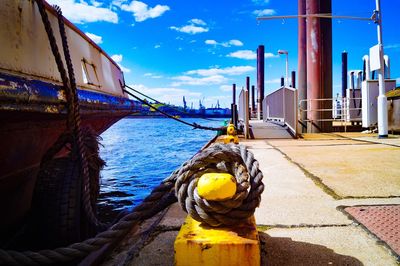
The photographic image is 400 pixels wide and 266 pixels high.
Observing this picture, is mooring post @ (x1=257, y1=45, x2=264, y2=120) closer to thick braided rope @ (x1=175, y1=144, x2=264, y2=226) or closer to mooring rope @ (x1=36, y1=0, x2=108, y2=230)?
mooring rope @ (x1=36, y1=0, x2=108, y2=230)

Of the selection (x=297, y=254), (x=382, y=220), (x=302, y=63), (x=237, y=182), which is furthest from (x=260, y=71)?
(x=237, y=182)

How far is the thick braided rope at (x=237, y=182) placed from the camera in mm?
1325

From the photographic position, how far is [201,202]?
52.1 inches

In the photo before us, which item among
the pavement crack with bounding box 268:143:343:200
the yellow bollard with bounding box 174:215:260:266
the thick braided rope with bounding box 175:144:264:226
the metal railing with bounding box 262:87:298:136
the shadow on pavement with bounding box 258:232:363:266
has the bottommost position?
the shadow on pavement with bounding box 258:232:363:266

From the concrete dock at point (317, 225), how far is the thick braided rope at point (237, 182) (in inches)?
14.2

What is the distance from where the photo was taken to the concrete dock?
157 cm

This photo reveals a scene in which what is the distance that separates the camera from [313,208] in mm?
2332

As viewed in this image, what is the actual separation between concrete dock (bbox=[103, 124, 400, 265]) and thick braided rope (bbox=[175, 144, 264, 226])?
1.18 feet

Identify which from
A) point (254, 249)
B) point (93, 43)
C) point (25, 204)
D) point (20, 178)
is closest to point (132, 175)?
point (93, 43)

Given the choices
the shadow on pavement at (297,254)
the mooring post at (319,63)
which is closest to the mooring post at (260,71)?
the mooring post at (319,63)

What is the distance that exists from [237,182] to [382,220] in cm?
119

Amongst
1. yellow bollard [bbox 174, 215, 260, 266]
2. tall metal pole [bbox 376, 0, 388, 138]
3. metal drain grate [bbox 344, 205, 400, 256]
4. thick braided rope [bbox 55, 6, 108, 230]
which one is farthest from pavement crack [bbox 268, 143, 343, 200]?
tall metal pole [bbox 376, 0, 388, 138]

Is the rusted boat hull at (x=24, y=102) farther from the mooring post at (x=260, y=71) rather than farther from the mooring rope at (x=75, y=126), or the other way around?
the mooring post at (x=260, y=71)

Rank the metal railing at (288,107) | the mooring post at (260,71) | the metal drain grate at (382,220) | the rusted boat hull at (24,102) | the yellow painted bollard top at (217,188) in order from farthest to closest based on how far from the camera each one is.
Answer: the mooring post at (260,71)
the metal railing at (288,107)
the rusted boat hull at (24,102)
the metal drain grate at (382,220)
the yellow painted bollard top at (217,188)
